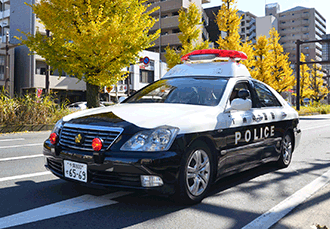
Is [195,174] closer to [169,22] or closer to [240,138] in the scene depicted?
[240,138]

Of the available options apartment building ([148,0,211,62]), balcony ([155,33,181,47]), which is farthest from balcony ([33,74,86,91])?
balcony ([155,33,181,47])

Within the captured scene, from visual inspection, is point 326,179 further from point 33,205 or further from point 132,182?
point 33,205

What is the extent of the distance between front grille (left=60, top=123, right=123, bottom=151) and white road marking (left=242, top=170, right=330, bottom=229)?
1495 mm

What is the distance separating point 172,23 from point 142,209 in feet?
163

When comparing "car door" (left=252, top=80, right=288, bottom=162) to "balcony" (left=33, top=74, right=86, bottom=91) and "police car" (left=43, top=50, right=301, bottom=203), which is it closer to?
"police car" (left=43, top=50, right=301, bottom=203)

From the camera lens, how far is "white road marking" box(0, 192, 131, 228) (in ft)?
9.86

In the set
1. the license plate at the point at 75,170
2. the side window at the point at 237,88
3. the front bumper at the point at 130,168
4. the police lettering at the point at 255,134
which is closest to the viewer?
the front bumper at the point at 130,168

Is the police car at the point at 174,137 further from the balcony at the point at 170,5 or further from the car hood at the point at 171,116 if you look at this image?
the balcony at the point at 170,5

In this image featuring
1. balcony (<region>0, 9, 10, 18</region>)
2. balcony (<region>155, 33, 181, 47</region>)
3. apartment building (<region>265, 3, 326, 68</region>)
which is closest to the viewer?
balcony (<region>0, 9, 10, 18</region>)

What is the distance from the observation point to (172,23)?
50688 mm

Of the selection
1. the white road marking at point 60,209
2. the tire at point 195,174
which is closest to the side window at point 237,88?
the tire at point 195,174

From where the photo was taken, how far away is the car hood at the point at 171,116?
3376mm

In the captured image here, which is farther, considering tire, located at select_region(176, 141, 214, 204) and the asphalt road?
tire, located at select_region(176, 141, 214, 204)

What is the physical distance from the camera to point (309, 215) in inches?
131
